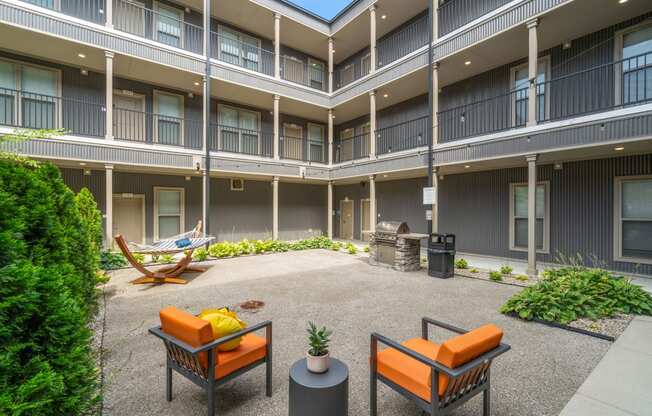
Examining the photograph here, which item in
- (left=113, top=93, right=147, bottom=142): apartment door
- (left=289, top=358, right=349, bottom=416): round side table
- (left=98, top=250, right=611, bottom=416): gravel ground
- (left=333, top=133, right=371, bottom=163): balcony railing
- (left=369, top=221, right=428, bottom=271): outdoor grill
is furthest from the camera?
(left=333, top=133, right=371, bottom=163): balcony railing

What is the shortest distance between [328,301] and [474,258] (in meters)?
6.17

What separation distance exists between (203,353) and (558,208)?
952 cm

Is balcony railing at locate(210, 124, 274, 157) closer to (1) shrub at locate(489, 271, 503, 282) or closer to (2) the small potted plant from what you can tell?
(1) shrub at locate(489, 271, 503, 282)

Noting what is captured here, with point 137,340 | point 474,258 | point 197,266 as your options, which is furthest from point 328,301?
point 474,258

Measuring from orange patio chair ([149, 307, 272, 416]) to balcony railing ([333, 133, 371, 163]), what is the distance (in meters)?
11.9

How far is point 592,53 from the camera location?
24.3 feet

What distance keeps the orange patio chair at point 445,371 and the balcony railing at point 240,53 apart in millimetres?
12434

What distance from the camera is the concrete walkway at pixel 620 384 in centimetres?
234

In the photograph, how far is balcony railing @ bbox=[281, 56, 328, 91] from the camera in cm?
1349

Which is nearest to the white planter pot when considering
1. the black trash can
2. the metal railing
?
the black trash can

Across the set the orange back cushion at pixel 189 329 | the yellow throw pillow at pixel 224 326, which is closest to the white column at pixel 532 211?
the yellow throw pillow at pixel 224 326

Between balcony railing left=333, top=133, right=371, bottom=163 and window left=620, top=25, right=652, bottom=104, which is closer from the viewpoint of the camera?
window left=620, top=25, right=652, bottom=104

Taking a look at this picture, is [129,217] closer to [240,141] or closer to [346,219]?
[240,141]

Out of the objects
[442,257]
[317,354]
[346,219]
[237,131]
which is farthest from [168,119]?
[317,354]
